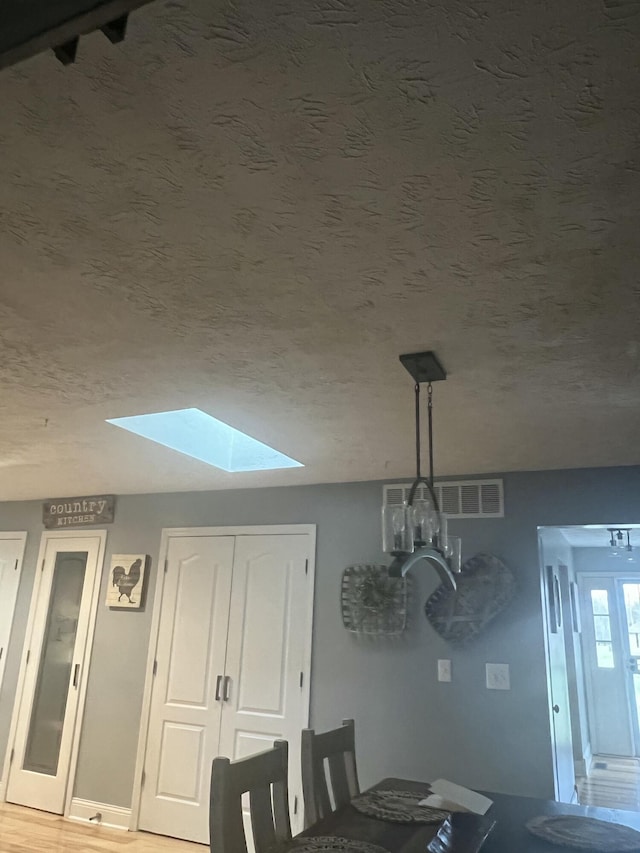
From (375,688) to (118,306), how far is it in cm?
297

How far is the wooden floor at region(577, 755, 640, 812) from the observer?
5.25 meters

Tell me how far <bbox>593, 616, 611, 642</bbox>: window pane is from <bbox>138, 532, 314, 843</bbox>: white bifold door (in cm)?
490

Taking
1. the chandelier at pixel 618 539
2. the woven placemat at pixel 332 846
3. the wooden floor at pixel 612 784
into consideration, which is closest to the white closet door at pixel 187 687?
the woven placemat at pixel 332 846

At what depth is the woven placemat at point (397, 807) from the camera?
7.09ft

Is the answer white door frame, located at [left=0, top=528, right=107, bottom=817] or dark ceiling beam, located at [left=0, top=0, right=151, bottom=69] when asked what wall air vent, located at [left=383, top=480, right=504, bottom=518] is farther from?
dark ceiling beam, located at [left=0, top=0, right=151, bottom=69]

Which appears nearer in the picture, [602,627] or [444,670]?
[444,670]

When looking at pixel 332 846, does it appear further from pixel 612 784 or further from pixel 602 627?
pixel 602 627

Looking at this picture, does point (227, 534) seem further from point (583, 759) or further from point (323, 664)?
point (583, 759)

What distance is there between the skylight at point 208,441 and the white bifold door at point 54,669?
162 cm

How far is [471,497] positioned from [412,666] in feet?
3.62

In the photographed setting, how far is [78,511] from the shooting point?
520 centimetres

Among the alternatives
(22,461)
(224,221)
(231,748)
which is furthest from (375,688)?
(224,221)

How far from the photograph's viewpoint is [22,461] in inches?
158

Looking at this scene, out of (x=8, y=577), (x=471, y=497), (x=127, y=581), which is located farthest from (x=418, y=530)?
(x=8, y=577)
